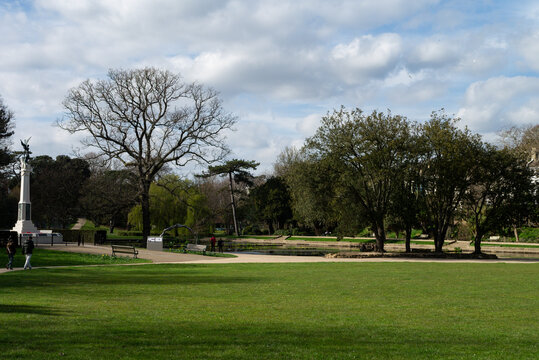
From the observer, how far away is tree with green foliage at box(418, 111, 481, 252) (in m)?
39.2

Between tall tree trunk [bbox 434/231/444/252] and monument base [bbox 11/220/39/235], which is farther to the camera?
monument base [bbox 11/220/39/235]

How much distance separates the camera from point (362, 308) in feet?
41.8

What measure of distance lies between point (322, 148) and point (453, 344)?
1249 inches

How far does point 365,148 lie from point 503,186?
10968mm

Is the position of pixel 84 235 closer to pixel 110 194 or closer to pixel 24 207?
pixel 110 194

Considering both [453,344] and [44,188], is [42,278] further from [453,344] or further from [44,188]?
[44,188]

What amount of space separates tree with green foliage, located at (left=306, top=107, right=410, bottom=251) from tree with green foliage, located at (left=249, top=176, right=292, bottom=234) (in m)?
46.9

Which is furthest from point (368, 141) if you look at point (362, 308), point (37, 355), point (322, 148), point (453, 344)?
point (37, 355)

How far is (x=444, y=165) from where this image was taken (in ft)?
129

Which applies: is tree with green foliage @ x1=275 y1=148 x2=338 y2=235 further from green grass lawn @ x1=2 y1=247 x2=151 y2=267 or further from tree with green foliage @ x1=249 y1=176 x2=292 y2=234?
tree with green foliage @ x1=249 y1=176 x2=292 y2=234

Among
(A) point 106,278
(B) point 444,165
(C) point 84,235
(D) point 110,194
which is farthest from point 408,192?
(C) point 84,235

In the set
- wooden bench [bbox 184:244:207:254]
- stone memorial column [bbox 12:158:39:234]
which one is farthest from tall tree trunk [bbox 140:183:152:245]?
wooden bench [bbox 184:244:207:254]

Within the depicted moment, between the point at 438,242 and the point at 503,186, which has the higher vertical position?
the point at 503,186

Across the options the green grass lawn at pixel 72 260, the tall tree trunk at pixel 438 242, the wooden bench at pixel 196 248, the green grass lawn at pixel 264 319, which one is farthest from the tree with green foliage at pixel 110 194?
the green grass lawn at pixel 264 319
